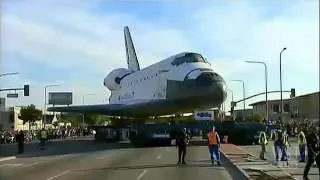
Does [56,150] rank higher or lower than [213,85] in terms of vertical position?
lower

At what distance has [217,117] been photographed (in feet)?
159

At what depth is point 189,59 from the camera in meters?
41.9

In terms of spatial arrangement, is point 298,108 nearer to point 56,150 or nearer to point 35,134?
point 56,150

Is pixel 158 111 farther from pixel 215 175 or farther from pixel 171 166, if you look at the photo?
pixel 215 175

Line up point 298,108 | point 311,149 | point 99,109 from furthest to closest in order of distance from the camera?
point 298,108, point 99,109, point 311,149

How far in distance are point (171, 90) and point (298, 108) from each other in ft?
73.0

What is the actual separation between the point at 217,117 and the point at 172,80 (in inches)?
310

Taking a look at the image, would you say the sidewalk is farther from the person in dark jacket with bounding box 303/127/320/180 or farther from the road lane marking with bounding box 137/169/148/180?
the road lane marking with bounding box 137/169/148/180

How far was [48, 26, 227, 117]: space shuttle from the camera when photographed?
3812cm

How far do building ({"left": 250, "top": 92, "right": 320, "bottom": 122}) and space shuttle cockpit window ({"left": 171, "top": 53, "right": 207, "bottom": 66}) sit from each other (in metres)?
7.87

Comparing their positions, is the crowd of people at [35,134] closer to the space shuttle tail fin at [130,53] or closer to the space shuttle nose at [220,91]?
the space shuttle tail fin at [130,53]

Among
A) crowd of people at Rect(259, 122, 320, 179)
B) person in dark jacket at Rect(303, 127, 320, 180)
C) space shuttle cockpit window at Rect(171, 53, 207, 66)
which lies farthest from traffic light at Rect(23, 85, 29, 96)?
person in dark jacket at Rect(303, 127, 320, 180)

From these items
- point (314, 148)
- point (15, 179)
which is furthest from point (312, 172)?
point (15, 179)

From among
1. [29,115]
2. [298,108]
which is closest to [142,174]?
[298,108]
